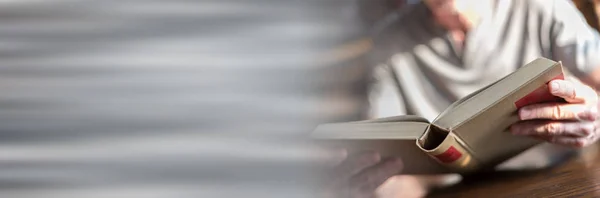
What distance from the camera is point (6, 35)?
26cm

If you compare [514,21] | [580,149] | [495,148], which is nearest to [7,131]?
[495,148]

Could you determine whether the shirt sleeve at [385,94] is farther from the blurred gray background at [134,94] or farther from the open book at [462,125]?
the blurred gray background at [134,94]

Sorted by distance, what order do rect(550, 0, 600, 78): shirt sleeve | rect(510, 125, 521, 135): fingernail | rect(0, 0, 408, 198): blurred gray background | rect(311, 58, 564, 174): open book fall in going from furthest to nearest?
rect(550, 0, 600, 78): shirt sleeve → rect(510, 125, 521, 135): fingernail → rect(311, 58, 564, 174): open book → rect(0, 0, 408, 198): blurred gray background

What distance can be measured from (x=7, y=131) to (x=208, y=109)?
9cm

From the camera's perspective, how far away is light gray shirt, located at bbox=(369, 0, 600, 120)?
3.51ft

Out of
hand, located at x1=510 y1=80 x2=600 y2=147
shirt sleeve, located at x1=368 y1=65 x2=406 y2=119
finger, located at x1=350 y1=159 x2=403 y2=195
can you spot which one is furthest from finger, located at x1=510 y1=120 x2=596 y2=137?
shirt sleeve, located at x1=368 y1=65 x2=406 y2=119

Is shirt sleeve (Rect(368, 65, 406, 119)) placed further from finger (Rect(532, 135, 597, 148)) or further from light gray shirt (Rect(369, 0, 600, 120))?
finger (Rect(532, 135, 597, 148))

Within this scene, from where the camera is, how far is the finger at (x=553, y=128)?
2.31 feet

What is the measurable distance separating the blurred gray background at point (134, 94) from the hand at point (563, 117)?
46 cm

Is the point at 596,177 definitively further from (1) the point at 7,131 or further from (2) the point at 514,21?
(1) the point at 7,131

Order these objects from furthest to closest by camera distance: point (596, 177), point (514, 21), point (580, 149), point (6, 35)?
point (514, 21)
point (580, 149)
point (596, 177)
point (6, 35)

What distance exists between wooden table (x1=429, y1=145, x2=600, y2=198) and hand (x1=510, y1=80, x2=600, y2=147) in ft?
0.14

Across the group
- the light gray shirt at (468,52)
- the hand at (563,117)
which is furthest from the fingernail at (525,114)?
the light gray shirt at (468,52)

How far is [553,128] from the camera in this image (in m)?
0.74
